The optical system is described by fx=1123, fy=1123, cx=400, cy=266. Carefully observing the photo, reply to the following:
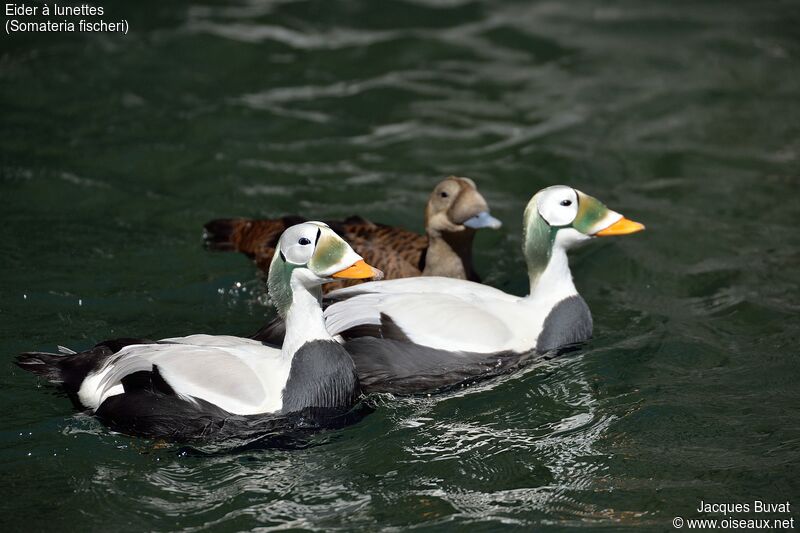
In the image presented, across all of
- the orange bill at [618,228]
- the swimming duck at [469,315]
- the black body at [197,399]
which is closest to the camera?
the black body at [197,399]

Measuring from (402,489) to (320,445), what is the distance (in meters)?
0.56

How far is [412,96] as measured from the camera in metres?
10.6

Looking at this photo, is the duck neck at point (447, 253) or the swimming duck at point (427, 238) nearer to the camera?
the swimming duck at point (427, 238)

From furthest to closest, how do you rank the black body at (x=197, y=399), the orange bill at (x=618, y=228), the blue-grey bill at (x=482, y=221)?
1. the blue-grey bill at (x=482, y=221)
2. the orange bill at (x=618, y=228)
3. the black body at (x=197, y=399)

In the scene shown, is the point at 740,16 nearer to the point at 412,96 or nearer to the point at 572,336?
the point at 412,96

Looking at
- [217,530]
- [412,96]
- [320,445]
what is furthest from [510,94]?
[217,530]

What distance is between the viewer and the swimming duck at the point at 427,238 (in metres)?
7.06

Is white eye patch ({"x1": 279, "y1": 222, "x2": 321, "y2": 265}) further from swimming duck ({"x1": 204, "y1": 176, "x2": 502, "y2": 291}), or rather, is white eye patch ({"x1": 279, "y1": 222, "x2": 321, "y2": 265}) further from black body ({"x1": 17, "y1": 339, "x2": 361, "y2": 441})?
swimming duck ({"x1": 204, "y1": 176, "x2": 502, "y2": 291})

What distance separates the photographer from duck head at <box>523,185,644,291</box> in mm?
6598

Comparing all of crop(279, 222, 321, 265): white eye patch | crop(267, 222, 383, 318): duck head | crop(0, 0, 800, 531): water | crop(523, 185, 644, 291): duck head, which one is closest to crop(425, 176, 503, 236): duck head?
crop(523, 185, 644, 291): duck head

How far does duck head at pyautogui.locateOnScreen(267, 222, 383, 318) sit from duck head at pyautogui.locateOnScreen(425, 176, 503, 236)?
136 cm

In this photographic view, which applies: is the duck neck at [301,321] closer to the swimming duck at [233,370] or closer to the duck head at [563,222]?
the swimming duck at [233,370]

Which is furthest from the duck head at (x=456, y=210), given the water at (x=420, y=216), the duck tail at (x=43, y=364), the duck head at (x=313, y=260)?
the duck tail at (x=43, y=364)

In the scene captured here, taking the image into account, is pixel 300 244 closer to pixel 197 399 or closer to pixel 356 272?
pixel 356 272
